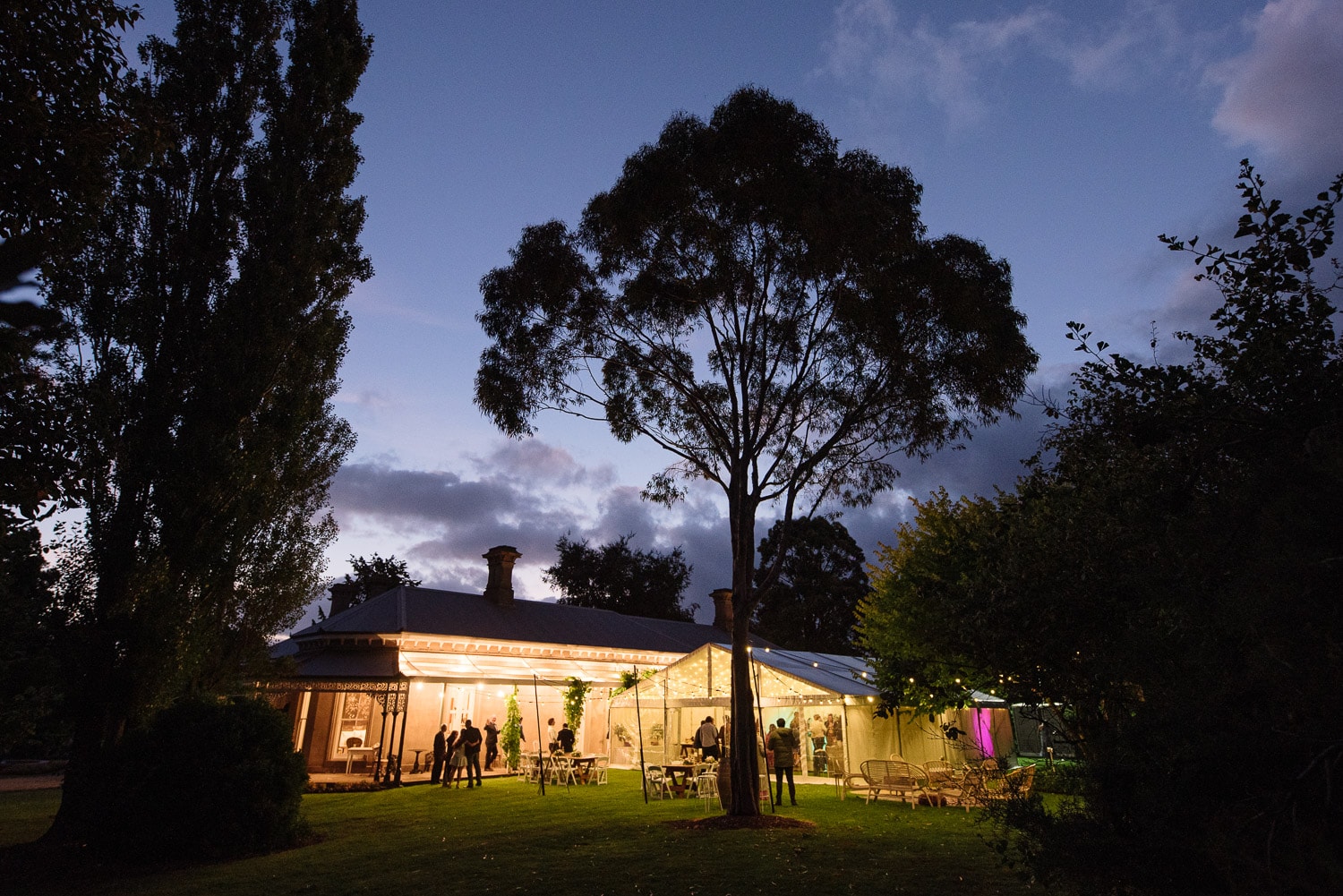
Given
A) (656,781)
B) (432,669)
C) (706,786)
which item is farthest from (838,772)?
(432,669)

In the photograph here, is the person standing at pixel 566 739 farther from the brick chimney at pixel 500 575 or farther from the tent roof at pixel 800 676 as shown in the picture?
the brick chimney at pixel 500 575

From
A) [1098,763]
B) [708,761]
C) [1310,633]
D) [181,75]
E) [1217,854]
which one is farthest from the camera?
[708,761]

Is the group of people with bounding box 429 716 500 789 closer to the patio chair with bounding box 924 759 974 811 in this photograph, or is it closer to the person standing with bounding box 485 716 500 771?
the person standing with bounding box 485 716 500 771

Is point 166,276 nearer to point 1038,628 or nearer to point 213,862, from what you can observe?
point 213,862

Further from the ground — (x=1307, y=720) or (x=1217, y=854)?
(x=1307, y=720)

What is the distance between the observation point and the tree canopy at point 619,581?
43.6 m

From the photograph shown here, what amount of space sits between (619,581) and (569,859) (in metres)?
35.2

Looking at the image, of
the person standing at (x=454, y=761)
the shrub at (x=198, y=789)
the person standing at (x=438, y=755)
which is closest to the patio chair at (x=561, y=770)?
the person standing at (x=454, y=761)

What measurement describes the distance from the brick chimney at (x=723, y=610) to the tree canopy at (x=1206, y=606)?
2807cm

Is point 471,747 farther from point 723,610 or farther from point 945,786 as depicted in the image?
point 723,610

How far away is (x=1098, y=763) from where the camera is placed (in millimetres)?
3299

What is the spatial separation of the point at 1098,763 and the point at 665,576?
42.0 metres

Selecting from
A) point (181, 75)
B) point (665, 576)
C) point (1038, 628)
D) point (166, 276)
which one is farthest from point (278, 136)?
point (665, 576)

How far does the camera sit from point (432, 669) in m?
20.0
